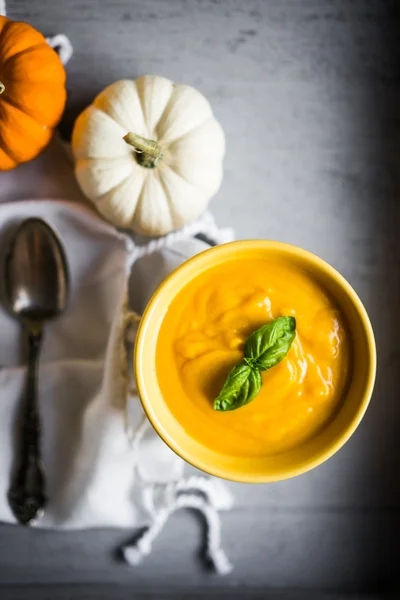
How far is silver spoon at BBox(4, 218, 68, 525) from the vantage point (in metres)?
1.04

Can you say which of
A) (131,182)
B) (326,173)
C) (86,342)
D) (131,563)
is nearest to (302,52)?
(326,173)

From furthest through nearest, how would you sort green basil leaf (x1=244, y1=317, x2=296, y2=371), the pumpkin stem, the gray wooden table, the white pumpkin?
the gray wooden table
the white pumpkin
the pumpkin stem
green basil leaf (x1=244, y1=317, x2=296, y2=371)

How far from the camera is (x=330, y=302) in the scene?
2.69 feet

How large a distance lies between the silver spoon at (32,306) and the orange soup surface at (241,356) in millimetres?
302

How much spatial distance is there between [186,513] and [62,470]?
0.23m

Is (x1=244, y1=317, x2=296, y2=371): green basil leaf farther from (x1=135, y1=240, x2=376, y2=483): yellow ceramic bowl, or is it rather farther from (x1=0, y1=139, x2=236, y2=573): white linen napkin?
(x1=0, y1=139, x2=236, y2=573): white linen napkin

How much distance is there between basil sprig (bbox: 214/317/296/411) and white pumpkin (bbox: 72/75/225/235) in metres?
0.32

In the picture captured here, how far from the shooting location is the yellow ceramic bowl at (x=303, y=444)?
0.80 metres

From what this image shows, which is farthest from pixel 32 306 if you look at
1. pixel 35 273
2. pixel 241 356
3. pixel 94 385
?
pixel 241 356

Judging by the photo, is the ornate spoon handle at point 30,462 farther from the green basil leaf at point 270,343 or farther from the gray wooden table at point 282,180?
the green basil leaf at point 270,343

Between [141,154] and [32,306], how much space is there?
32 centimetres

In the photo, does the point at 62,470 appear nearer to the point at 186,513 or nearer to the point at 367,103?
the point at 186,513

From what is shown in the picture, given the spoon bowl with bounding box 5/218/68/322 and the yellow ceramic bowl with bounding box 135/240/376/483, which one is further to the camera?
the spoon bowl with bounding box 5/218/68/322

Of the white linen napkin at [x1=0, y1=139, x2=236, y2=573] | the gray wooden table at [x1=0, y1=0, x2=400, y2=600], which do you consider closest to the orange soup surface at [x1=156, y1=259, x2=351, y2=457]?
the white linen napkin at [x1=0, y1=139, x2=236, y2=573]
